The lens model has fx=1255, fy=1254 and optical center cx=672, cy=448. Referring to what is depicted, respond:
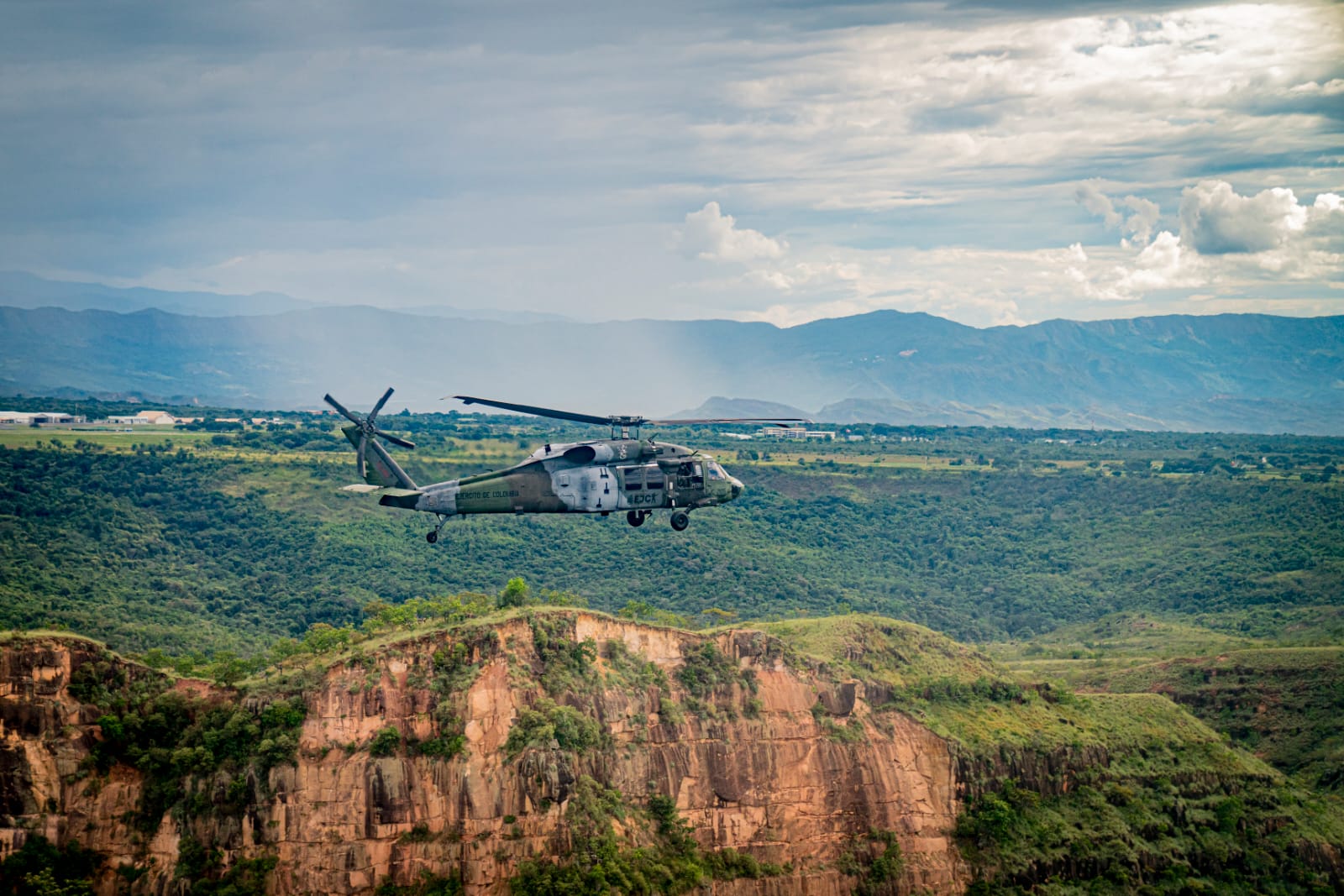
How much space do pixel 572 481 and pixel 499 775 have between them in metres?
24.0

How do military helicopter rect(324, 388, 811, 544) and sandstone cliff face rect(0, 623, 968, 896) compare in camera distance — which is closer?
military helicopter rect(324, 388, 811, 544)

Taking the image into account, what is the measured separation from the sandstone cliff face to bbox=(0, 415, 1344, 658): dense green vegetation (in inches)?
1227

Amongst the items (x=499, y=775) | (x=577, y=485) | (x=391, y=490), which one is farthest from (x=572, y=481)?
(x=499, y=775)

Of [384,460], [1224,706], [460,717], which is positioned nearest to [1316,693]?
[1224,706]

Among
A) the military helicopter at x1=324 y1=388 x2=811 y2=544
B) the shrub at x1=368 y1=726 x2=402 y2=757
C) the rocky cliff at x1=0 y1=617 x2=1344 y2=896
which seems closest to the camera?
the military helicopter at x1=324 y1=388 x2=811 y2=544

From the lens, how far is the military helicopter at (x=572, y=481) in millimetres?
63344

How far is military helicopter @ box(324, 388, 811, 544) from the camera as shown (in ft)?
208

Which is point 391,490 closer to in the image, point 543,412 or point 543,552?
point 543,412

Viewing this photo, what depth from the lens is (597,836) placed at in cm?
7906

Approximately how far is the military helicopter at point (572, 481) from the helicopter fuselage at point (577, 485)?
0.04 m

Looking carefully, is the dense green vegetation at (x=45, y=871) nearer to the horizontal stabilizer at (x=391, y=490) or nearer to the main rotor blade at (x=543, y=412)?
the horizontal stabilizer at (x=391, y=490)

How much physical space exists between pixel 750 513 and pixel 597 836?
106m

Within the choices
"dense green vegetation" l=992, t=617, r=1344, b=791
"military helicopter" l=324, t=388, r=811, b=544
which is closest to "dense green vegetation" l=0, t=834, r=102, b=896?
"military helicopter" l=324, t=388, r=811, b=544

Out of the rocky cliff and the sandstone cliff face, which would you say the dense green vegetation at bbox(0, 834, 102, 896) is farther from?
the sandstone cliff face
